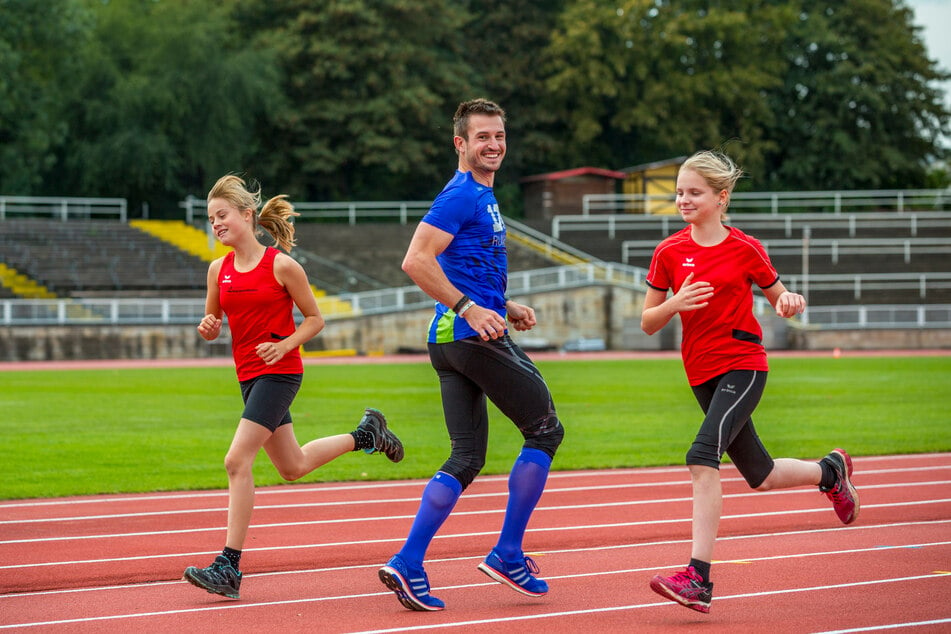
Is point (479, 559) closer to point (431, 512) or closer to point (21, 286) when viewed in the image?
point (431, 512)

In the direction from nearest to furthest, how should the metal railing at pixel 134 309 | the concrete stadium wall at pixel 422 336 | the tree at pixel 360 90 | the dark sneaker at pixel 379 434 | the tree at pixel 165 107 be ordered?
the dark sneaker at pixel 379 434 → the metal railing at pixel 134 309 → the concrete stadium wall at pixel 422 336 → the tree at pixel 165 107 → the tree at pixel 360 90

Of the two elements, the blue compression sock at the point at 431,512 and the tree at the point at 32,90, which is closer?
the blue compression sock at the point at 431,512

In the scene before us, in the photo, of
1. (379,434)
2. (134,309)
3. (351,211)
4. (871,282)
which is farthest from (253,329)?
(351,211)

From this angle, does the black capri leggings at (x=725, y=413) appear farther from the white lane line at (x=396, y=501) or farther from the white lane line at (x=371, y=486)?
the white lane line at (x=371, y=486)

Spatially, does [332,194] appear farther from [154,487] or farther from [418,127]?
[154,487]

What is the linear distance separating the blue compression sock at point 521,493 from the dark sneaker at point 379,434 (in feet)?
5.35

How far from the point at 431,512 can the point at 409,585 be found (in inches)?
14.0

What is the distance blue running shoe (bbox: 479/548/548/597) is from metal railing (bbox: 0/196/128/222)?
156 feet

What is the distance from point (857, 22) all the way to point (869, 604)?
65.2 meters

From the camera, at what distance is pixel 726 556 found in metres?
7.58

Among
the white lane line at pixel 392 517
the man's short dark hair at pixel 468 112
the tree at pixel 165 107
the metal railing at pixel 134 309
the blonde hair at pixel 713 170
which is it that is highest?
the tree at pixel 165 107

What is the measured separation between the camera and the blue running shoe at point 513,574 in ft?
20.7

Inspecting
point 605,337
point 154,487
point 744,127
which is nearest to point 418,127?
point 744,127

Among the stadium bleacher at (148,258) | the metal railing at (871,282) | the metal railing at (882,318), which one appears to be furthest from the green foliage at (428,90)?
the metal railing at (882,318)
